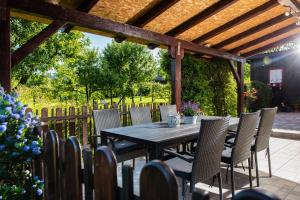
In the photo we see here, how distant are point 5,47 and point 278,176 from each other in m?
4.02

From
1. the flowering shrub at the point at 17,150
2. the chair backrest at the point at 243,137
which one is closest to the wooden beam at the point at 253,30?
the chair backrest at the point at 243,137

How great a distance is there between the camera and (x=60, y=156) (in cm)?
151

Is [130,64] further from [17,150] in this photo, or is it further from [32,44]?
[17,150]

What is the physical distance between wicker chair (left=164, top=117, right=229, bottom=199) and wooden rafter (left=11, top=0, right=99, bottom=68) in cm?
234

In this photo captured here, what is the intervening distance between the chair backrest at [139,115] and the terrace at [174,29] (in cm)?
74

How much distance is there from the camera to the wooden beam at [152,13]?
4082 mm

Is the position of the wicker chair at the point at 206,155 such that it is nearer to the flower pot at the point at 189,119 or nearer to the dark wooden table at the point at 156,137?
the dark wooden table at the point at 156,137

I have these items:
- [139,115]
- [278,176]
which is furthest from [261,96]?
[139,115]

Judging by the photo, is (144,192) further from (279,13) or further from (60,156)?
(279,13)

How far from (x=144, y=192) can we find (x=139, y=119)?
3266 mm

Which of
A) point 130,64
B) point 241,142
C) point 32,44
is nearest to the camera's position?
point 241,142

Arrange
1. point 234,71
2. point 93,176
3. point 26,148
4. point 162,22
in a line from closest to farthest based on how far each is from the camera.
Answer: point 93,176
point 26,148
point 162,22
point 234,71

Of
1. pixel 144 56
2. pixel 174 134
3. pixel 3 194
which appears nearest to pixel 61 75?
pixel 144 56

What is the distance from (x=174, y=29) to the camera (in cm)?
528
